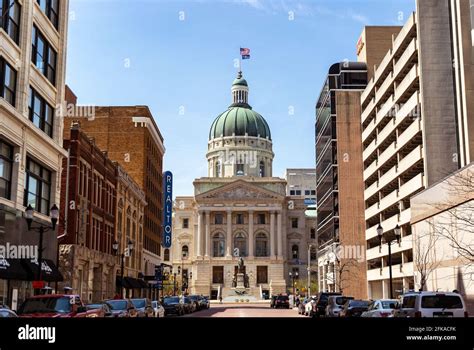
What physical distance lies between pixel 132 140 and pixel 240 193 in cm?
8515

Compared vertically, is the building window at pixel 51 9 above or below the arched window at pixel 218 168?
below

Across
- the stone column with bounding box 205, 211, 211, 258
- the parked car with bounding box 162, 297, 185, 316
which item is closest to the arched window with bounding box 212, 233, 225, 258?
the stone column with bounding box 205, 211, 211, 258

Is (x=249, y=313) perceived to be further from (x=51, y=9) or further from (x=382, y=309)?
(x=382, y=309)

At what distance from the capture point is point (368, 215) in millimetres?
79500

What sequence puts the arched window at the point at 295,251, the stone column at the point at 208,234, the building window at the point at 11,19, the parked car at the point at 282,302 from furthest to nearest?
the arched window at the point at 295,251 → the stone column at the point at 208,234 → the parked car at the point at 282,302 → the building window at the point at 11,19

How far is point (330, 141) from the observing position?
89.5m

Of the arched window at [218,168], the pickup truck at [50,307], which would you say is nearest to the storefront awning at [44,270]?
the pickup truck at [50,307]

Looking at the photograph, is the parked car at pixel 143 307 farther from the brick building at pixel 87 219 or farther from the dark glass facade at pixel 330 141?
the dark glass facade at pixel 330 141

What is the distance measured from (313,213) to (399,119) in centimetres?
12600

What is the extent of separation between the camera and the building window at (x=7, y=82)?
32.6 m

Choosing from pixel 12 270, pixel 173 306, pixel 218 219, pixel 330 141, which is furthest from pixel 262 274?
pixel 12 270

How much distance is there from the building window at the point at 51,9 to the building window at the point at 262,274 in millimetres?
125405

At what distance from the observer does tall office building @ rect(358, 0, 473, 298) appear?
4991 centimetres
